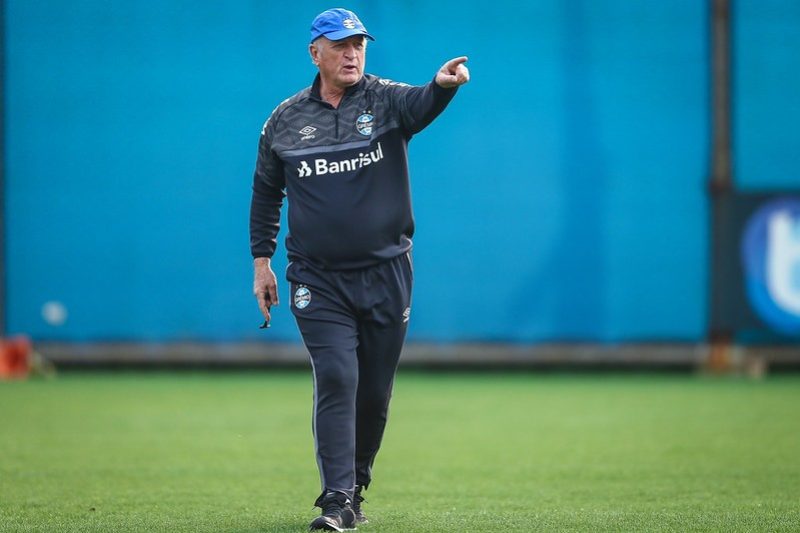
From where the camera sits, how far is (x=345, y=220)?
517 cm

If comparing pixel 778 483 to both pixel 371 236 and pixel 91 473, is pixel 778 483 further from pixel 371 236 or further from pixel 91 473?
pixel 91 473

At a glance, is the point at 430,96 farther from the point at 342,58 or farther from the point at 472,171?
the point at 472,171

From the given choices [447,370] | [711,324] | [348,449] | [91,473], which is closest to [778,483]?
[348,449]

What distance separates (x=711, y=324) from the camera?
42.0ft

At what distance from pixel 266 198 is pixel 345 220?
17.0 inches

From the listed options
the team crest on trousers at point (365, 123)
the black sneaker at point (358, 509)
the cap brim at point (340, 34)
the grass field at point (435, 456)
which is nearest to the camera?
the cap brim at point (340, 34)

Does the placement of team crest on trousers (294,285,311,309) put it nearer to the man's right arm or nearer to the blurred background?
the man's right arm

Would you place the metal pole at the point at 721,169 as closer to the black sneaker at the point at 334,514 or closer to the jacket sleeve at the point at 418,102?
the jacket sleeve at the point at 418,102

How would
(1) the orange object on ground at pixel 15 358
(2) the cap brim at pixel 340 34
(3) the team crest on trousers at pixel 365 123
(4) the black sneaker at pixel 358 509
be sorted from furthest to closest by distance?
(1) the orange object on ground at pixel 15 358 < (4) the black sneaker at pixel 358 509 < (3) the team crest on trousers at pixel 365 123 < (2) the cap brim at pixel 340 34

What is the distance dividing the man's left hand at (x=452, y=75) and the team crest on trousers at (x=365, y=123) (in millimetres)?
367

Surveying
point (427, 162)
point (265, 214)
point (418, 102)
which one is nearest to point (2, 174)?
point (427, 162)

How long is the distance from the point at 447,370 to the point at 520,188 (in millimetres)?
2066

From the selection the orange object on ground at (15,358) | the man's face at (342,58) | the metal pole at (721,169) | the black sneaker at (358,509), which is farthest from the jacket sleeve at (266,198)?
the metal pole at (721,169)

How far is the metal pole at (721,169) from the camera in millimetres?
12703
